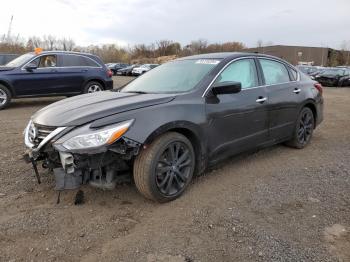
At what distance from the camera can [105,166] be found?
332 cm

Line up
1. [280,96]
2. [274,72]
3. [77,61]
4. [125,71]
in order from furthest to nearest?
1. [125,71]
2. [77,61]
3. [274,72]
4. [280,96]

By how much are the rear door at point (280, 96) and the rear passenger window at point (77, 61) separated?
23.8ft

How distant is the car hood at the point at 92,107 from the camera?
3.36m

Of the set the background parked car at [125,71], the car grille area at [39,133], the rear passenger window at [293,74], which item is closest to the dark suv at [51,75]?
the car grille area at [39,133]

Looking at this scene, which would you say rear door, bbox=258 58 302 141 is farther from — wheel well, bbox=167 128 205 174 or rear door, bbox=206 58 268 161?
wheel well, bbox=167 128 205 174

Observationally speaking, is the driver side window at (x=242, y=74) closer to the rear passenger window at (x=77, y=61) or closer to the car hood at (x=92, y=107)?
the car hood at (x=92, y=107)

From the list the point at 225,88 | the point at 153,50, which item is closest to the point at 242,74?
the point at 225,88

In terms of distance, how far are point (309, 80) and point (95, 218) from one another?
431 centimetres

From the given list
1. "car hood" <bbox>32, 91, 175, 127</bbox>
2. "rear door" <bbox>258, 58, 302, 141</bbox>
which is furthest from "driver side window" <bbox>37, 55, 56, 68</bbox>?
"rear door" <bbox>258, 58, 302, 141</bbox>

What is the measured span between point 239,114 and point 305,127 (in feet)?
6.62

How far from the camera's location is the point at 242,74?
4551 mm

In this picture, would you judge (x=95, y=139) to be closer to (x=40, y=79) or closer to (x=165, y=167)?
(x=165, y=167)

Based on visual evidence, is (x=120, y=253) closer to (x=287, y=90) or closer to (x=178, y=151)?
(x=178, y=151)

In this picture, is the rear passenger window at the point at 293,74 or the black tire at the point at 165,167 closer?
the black tire at the point at 165,167
